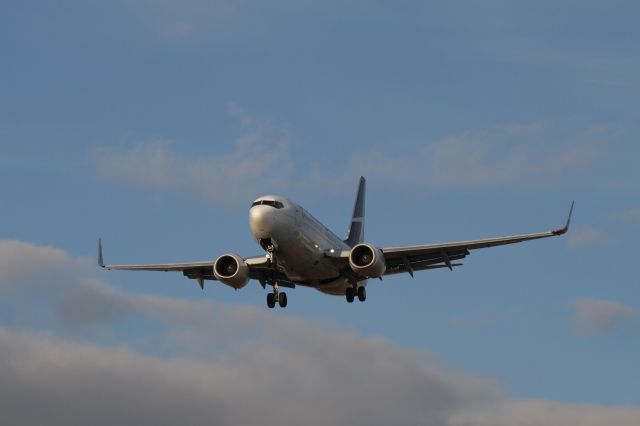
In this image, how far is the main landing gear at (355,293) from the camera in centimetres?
7162

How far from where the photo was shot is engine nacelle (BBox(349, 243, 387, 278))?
221ft

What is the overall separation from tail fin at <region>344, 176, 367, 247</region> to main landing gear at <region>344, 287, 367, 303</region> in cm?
1048

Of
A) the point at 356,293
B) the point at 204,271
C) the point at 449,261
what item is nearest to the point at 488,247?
the point at 449,261

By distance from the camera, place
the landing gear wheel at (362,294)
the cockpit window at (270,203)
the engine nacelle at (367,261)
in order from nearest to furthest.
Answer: the cockpit window at (270,203) → the engine nacelle at (367,261) → the landing gear wheel at (362,294)

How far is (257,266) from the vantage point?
7006 cm

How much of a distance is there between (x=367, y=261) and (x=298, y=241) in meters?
3.99

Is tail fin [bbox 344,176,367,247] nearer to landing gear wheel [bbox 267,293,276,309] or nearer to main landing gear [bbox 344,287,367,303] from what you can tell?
main landing gear [bbox 344,287,367,303]

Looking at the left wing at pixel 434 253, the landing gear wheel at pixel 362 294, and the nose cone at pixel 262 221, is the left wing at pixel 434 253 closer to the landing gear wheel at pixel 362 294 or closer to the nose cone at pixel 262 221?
the landing gear wheel at pixel 362 294

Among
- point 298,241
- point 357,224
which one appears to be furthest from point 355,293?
point 357,224

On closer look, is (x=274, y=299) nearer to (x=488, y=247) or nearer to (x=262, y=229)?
(x=262, y=229)

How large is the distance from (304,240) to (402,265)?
295 inches

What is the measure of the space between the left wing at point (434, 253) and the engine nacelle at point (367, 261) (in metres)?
1.36

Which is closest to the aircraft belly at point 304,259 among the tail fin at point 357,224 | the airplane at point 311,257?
the airplane at point 311,257

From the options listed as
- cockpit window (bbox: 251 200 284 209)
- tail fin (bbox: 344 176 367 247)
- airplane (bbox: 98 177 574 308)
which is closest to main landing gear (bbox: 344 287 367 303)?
airplane (bbox: 98 177 574 308)
